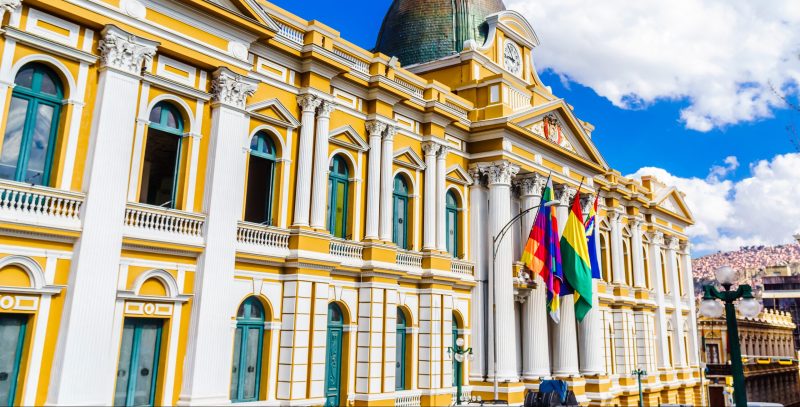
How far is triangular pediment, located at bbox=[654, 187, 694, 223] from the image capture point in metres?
43.4

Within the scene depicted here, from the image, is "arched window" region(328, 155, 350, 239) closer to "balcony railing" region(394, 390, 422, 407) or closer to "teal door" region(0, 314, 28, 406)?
"balcony railing" region(394, 390, 422, 407)

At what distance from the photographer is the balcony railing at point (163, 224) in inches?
603

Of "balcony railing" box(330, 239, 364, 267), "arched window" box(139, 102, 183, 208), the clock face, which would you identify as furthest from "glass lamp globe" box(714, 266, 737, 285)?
the clock face

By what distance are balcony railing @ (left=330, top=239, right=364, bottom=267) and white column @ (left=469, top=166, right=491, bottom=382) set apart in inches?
262

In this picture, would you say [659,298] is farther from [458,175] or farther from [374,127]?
[374,127]

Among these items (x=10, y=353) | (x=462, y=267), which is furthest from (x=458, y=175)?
(x=10, y=353)

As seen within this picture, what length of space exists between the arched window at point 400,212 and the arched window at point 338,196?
2422 millimetres

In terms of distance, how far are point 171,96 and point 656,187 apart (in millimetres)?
36194

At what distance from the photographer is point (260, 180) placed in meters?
20.0

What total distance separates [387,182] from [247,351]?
7.58m

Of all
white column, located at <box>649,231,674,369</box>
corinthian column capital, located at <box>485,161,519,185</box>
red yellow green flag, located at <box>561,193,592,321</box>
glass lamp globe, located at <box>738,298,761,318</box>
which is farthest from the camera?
white column, located at <box>649,231,674,369</box>

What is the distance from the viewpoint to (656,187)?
44.4 m

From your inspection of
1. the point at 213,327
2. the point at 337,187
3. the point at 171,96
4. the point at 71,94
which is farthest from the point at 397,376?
the point at 71,94

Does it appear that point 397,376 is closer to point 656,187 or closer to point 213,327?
point 213,327
